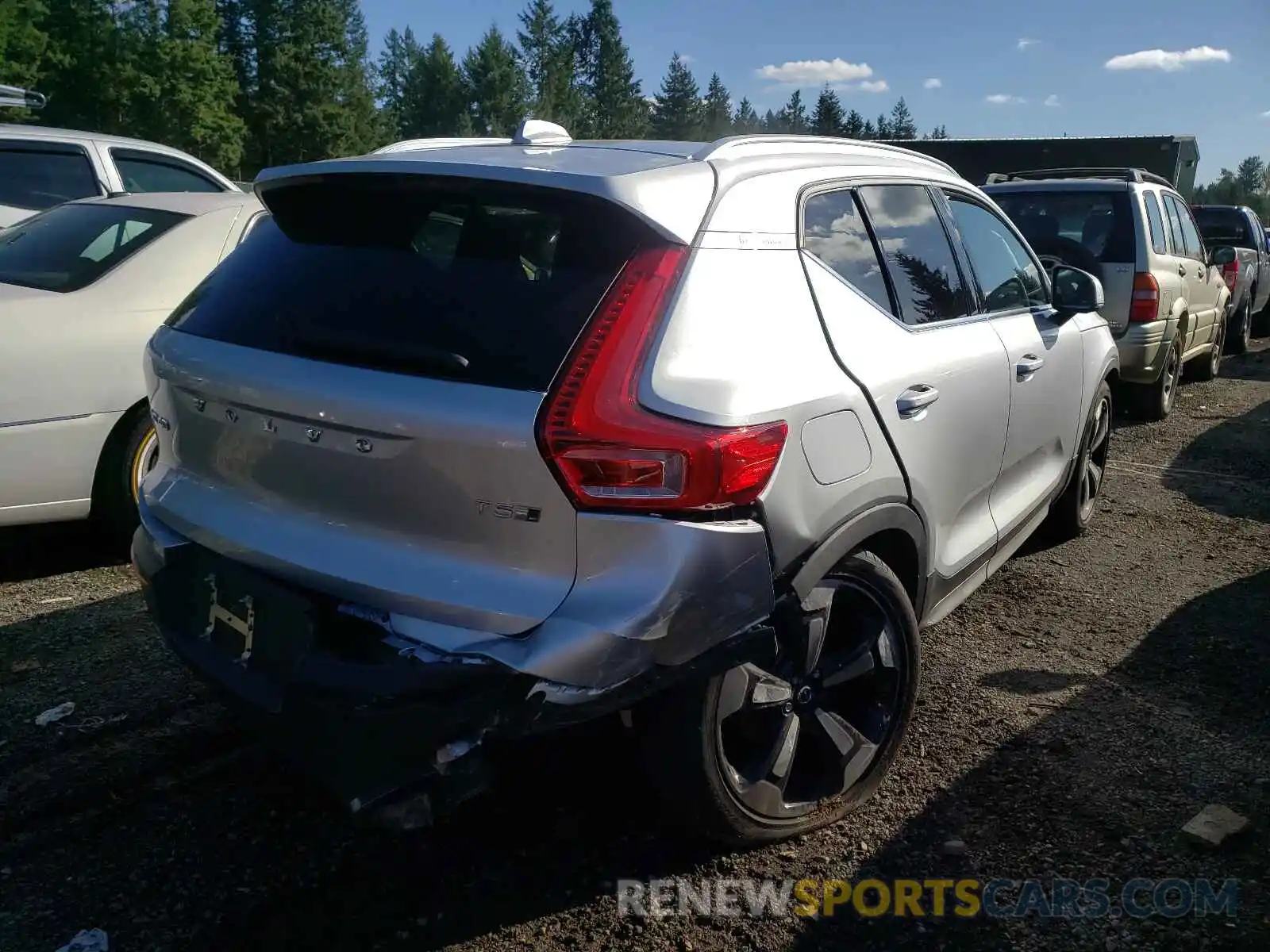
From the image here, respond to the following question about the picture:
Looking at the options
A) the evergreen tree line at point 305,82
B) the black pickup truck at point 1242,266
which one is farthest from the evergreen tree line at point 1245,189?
the black pickup truck at point 1242,266

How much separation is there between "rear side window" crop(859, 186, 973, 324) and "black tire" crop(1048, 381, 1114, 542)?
1614 mm

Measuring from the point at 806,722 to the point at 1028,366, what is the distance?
179 centimetres

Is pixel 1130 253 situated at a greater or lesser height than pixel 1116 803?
greater

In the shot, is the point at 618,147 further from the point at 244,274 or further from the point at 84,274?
the point at 84,274

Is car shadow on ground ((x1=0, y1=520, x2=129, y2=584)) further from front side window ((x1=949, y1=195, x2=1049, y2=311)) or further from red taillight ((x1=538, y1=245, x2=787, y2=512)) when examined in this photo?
front side window ((x1=949, y1=195, x2=1049, y2=311))

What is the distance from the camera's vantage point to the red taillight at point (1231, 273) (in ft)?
40.9

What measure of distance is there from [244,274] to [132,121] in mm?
61036

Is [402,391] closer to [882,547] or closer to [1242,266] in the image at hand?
[882,547]

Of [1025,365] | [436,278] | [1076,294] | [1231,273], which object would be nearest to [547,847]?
[436,278]

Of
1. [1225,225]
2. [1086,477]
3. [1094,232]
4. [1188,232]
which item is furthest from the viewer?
[1225,225]

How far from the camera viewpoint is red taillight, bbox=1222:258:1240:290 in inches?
491

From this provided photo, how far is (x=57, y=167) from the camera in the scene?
7781mm

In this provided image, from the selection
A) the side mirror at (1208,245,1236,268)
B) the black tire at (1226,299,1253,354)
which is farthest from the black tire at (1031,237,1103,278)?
the black tire at (1226,299,1253,354)

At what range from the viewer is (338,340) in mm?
2354
